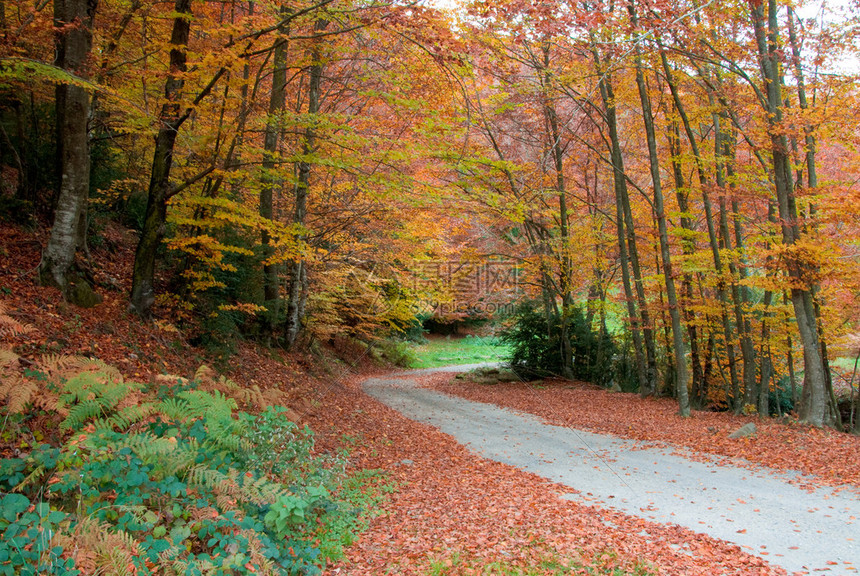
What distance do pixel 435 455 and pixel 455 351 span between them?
24896 mm

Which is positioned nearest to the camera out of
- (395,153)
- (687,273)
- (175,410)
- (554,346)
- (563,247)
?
(175,410)

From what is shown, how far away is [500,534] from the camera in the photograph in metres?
4.64

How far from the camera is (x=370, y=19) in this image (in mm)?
6535

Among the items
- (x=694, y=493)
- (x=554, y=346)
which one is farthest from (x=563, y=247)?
(x=694, y=493)

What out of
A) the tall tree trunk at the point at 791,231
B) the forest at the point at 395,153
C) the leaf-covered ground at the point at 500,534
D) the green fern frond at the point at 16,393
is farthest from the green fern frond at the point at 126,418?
the tall tree trunk at the point at 791,231

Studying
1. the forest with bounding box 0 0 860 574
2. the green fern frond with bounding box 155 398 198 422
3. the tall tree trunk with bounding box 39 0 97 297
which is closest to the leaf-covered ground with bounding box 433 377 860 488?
the forest with bounding box 0 0 860 574

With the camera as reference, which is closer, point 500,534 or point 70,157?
point 500,534

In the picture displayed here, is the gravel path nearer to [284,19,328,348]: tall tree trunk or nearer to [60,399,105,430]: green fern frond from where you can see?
[284,19,328,348]: tall tree trunk

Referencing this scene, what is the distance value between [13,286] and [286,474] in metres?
4.32

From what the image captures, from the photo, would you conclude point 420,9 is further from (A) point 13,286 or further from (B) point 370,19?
(A) point 13,286

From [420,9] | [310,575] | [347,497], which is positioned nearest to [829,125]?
[420,9]

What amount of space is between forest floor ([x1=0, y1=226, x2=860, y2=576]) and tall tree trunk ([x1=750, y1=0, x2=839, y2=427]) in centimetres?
84

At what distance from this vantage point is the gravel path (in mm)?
4465

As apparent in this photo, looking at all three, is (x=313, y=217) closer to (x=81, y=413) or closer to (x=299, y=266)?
(x=299, y=266)
